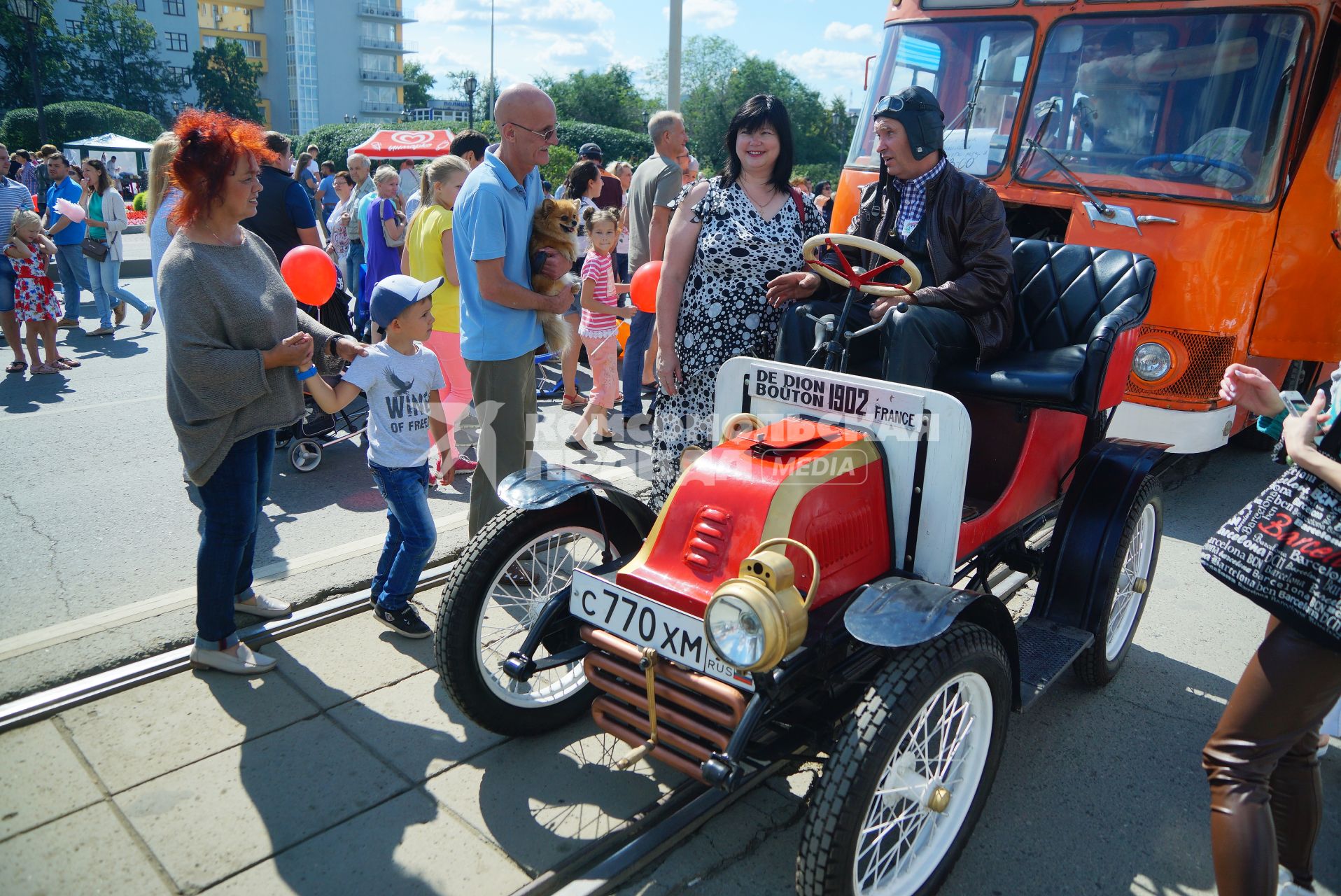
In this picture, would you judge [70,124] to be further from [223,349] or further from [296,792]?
[296,792]

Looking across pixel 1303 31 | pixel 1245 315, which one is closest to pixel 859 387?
pixel 1245 315

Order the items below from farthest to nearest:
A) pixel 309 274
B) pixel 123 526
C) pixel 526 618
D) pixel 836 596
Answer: pixel 309 274 < pixel 123 526 < pixel 526 618 < pixel 836 596

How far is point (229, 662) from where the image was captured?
3311 mm

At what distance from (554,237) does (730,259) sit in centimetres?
79

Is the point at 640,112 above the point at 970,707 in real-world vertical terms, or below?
above

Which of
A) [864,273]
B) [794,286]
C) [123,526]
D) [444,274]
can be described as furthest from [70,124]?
[864,273]

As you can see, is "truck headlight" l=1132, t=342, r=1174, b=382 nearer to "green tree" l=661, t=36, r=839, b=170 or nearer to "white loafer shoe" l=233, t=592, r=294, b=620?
"white loafer shoe" l=233, t=592, r=294, b=620

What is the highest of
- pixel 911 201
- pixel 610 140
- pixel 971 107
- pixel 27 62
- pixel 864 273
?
pixel 27 62

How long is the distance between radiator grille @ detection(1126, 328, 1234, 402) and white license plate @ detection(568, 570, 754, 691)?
410 centimetres

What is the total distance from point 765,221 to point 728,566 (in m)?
1.75

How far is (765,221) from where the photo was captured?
3.64m

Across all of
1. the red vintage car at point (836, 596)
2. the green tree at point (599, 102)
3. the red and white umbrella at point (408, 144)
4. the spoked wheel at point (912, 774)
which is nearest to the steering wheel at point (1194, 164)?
the red vintage car at point (836, 596)

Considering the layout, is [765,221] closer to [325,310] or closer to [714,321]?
[714,321]

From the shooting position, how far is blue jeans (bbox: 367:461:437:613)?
139 inches
